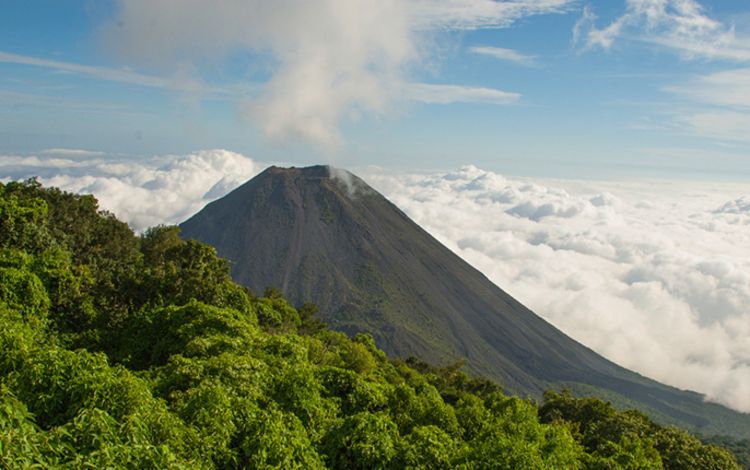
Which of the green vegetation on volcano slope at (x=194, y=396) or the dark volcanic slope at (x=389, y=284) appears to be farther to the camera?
the dark volcanic slope at (x=389, y=284)

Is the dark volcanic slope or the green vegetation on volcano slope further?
the dark volcanic slope

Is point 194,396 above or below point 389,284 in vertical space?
below

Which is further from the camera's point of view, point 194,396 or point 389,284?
point 389,284

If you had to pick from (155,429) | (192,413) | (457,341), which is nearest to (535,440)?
(192,413)

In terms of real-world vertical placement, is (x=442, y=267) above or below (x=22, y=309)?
above

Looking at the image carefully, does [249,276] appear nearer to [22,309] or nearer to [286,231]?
[286,231]
